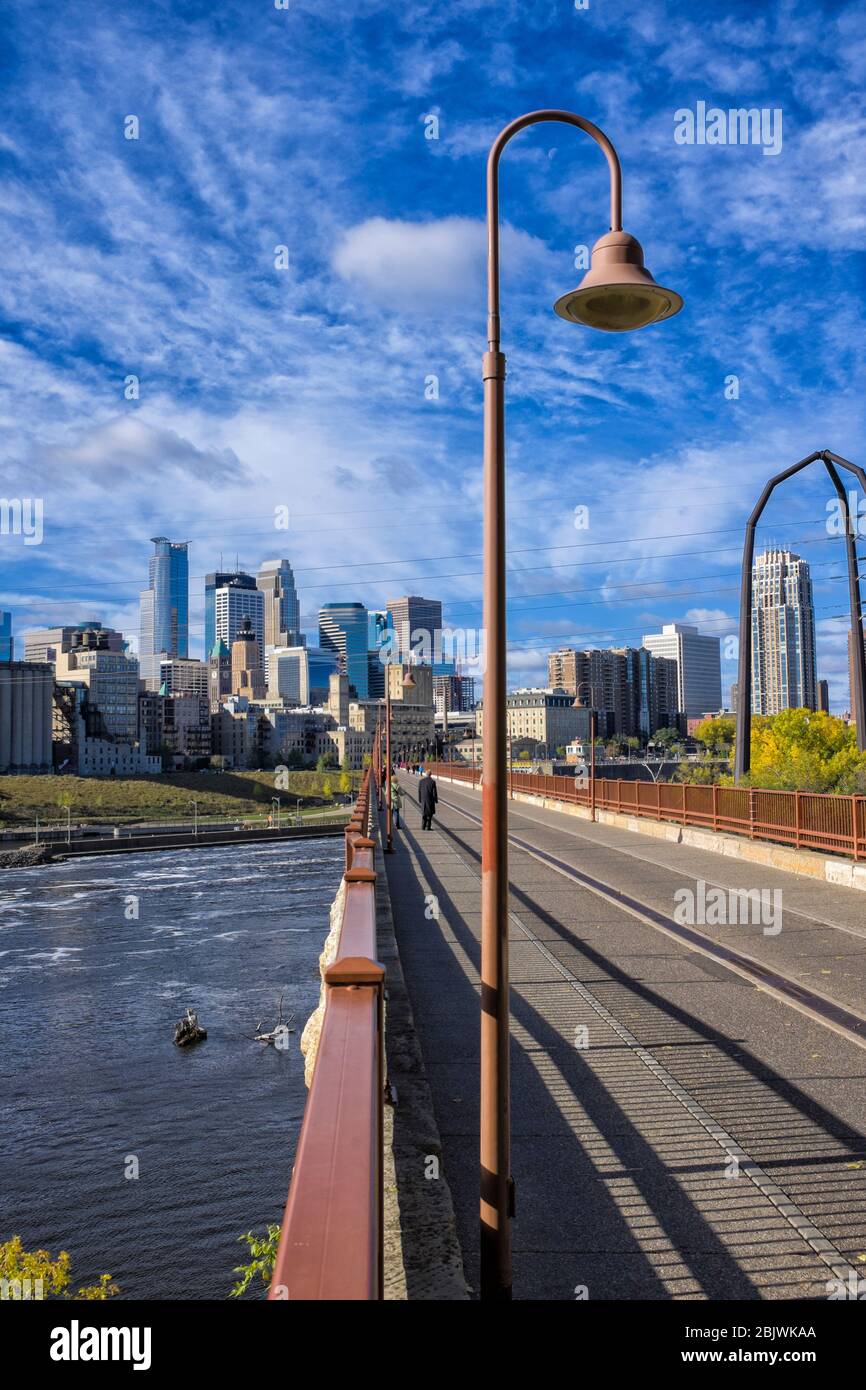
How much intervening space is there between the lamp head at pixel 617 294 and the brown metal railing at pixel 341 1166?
3528mm

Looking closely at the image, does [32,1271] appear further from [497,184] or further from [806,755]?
[806,755]

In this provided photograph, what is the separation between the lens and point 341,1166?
3.46 metres

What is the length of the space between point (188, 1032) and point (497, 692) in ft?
77.4

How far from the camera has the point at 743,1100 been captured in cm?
732

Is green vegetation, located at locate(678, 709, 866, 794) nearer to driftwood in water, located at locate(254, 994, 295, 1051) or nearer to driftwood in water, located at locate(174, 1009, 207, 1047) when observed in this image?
driftwood in water, located at locate(254, 994, 295, 1051)

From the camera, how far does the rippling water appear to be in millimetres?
16516

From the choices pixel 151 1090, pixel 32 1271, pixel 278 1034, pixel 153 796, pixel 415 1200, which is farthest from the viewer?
pixel 153 796

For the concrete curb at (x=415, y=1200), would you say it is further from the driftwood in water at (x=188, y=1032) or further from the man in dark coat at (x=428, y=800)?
the man in dark coat at (x=428, y=800)

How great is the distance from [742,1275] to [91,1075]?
22.4 m

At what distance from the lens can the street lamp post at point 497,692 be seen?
14.4 ft

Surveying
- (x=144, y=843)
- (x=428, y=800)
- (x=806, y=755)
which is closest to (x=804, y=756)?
(x=806, y=755)

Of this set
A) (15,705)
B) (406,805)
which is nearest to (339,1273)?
(406,805)

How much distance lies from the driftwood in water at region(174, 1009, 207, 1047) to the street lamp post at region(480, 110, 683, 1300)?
2267 centimetres
